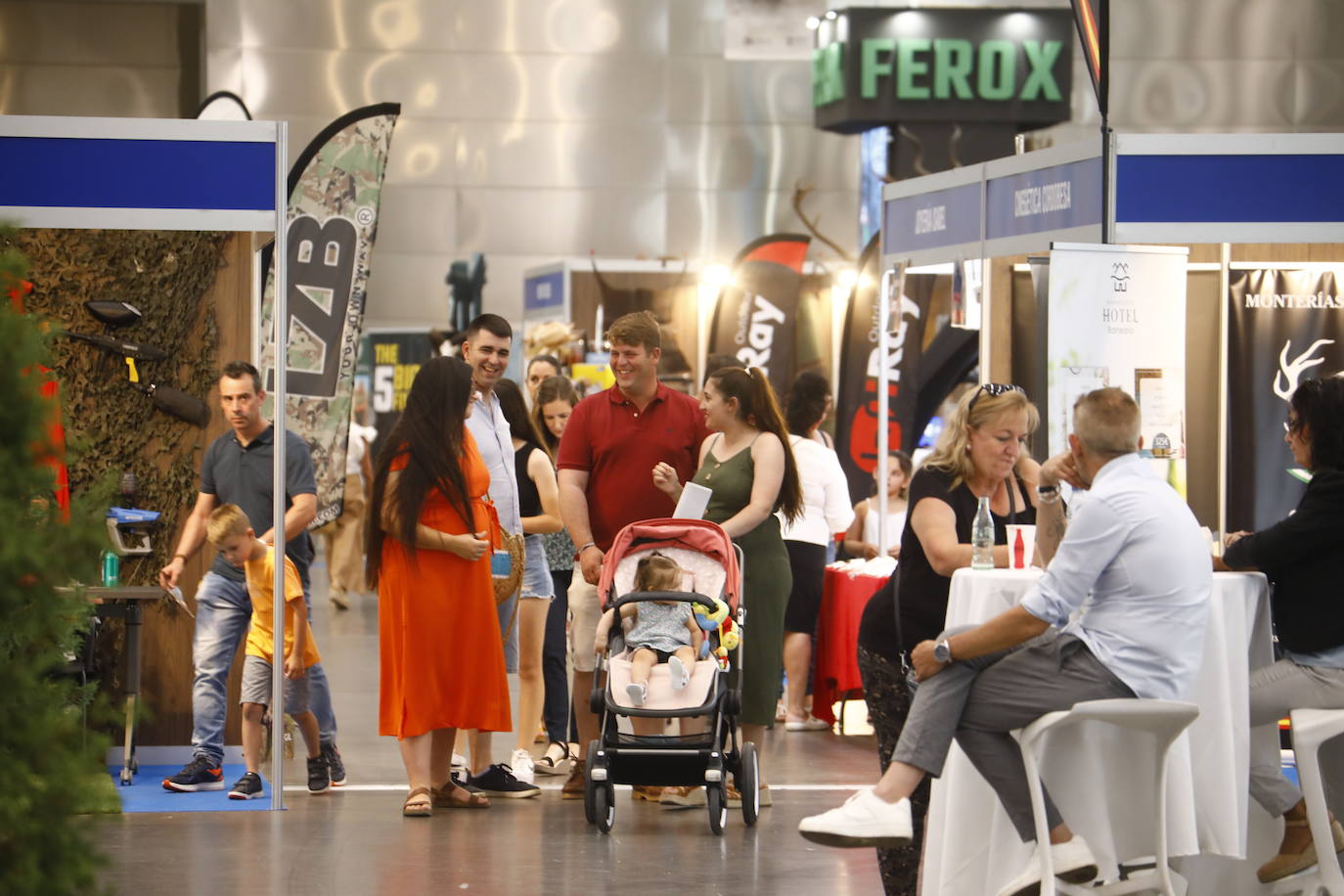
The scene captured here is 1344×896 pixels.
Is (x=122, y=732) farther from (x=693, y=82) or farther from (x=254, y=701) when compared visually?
(x=693, y=82)

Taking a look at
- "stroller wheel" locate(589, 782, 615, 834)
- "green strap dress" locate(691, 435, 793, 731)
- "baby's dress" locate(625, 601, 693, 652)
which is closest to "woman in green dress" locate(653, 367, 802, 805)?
"green strap dress" locate(691, 435, 793, 731)

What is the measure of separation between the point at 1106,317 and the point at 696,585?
1.72 m

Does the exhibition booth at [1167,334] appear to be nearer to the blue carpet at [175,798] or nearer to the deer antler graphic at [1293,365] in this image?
the deer antler graphic at [1293,365]

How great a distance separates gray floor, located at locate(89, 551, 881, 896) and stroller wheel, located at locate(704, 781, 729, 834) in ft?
0.16

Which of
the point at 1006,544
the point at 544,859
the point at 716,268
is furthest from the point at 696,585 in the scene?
the point at 716,268

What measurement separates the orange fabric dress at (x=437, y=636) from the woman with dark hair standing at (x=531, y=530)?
0.83 meters

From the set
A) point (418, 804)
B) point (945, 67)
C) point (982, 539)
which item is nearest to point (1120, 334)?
point (982, 539)

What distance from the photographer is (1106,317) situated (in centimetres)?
617

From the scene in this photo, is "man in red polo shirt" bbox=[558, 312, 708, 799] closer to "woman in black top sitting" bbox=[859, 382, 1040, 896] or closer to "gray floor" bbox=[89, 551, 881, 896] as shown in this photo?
"gray floor" bbox=[89, 551, 881, 896]

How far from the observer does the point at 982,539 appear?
14.2ft

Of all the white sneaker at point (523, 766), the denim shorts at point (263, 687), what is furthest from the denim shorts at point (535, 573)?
the denim shorts at point (263, 687)

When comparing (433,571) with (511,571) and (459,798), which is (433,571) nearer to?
(511,571)

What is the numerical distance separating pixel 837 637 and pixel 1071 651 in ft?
12.6

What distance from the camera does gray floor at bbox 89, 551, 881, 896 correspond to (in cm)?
503
